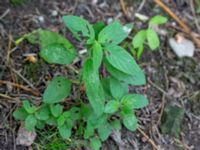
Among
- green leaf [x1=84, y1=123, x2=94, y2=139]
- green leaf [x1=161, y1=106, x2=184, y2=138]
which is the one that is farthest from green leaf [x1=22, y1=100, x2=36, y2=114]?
green leaf [x1=161, y1=106, x2=184, y2=138]

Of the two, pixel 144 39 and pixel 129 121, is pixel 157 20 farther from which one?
pixel 129 121

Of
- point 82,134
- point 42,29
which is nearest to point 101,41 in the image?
point 82,134

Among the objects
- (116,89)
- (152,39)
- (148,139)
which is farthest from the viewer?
(152,39)

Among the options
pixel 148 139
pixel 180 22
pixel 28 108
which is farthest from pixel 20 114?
pixel 180 22

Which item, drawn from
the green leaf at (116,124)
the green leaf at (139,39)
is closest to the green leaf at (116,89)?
the green leaf at (116,124)

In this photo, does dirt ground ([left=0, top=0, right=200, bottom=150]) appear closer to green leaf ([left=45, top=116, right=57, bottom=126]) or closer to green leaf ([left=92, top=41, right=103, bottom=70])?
green leaf ([left=45, top=116, right=57, bottom=126])

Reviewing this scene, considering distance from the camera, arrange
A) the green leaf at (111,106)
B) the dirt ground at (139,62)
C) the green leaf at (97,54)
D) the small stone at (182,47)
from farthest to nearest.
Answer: the small stone at (182,47)
the dirt ground at (139,62)
the green leaf at (111,106)
the green leaf at (97,54)

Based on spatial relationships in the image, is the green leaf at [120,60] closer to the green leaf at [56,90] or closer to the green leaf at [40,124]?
the green leaf at [56,90]
